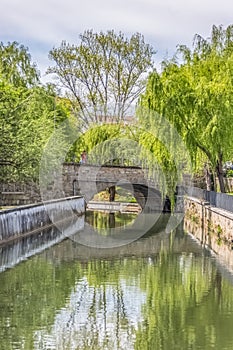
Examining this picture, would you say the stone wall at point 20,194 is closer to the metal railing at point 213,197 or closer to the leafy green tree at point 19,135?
the leafy green tree at point 19,135

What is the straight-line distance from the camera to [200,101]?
2562cm

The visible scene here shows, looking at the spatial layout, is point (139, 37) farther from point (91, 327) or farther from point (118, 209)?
point (91, 327)

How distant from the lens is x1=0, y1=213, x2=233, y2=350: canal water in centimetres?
1127

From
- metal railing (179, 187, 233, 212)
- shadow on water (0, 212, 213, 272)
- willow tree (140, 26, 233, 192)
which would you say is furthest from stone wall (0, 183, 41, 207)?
willow tree (140, 26, 233, 192)

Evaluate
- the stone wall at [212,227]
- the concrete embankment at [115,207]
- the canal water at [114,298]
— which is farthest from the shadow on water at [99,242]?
the concrete embankment at [115,207]

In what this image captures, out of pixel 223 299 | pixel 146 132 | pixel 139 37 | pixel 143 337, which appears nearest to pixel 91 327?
pixel 143 337

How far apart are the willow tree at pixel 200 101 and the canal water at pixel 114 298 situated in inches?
169

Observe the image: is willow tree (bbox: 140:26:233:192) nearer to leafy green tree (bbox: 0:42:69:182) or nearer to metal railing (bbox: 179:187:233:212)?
metal railing (bbox: 179:187:233:212)

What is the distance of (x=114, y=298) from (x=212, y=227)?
11.9m

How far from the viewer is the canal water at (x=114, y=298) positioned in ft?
37.0

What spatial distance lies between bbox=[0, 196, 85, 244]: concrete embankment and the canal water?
0.67 metres

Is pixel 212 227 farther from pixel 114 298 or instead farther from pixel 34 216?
pixel 114 298

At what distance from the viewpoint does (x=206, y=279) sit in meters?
17.0

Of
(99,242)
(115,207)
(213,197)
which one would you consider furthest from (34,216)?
(115,207)
